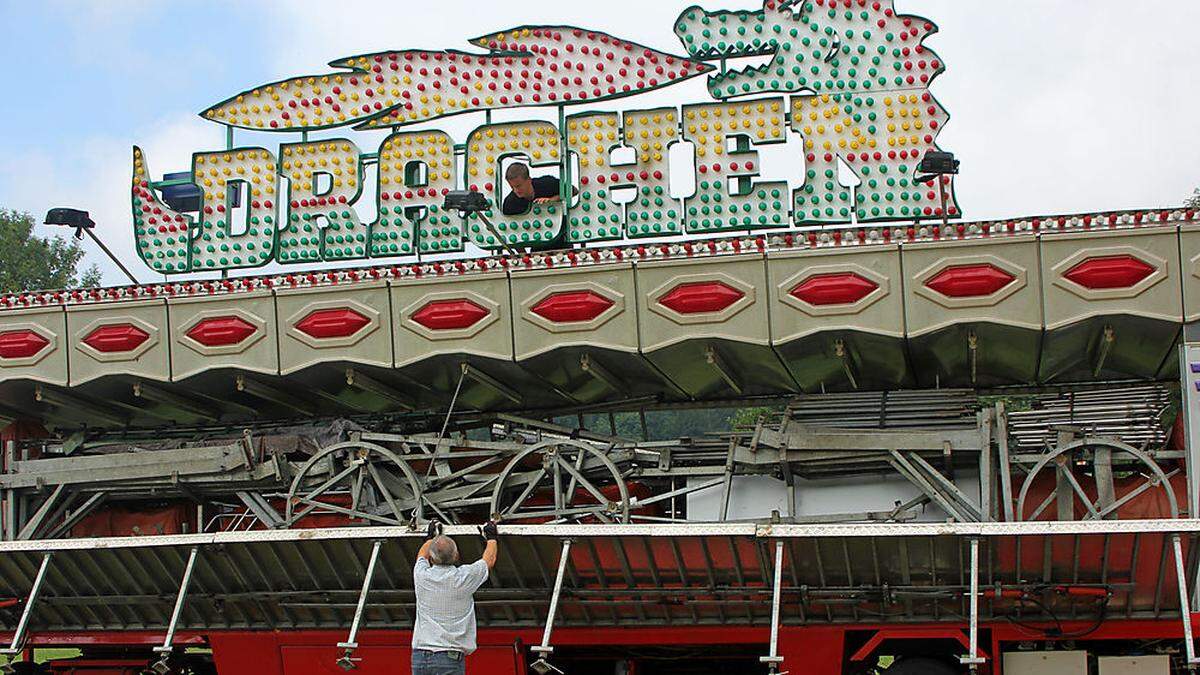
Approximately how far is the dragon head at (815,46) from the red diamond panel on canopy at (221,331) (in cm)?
591

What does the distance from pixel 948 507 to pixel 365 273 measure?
670 cm

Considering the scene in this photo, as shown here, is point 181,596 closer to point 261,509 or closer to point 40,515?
point 261,509

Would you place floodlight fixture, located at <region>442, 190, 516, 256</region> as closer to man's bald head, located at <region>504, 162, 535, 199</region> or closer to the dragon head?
man's bald head, located at <region>504, 162, 535, 199</region>

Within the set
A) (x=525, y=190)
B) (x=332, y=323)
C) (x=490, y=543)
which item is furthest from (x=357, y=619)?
(x=525, y=190)

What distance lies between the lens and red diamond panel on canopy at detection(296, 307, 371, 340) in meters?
16.3

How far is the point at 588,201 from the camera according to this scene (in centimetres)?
1689

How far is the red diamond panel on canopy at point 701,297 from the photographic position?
15.1 metres

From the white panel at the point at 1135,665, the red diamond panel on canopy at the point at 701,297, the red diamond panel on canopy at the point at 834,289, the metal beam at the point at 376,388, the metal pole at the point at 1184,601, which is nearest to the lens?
the metal pole at the point at 1184,601

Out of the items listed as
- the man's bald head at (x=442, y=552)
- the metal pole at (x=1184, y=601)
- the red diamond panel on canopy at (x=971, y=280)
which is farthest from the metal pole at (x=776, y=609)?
the metal pole at (x=1184, y=601)

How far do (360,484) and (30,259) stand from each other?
2382 inches

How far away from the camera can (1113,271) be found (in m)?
14.3

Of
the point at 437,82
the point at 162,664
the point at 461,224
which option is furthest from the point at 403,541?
the point at 437,82

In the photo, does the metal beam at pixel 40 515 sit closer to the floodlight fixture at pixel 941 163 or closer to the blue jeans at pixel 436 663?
the blue jeans at pixel 436 663

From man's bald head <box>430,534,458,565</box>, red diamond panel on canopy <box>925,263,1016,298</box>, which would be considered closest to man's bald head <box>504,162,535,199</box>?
red diamond panel on canopy <box>925,263,1016,298</box>
